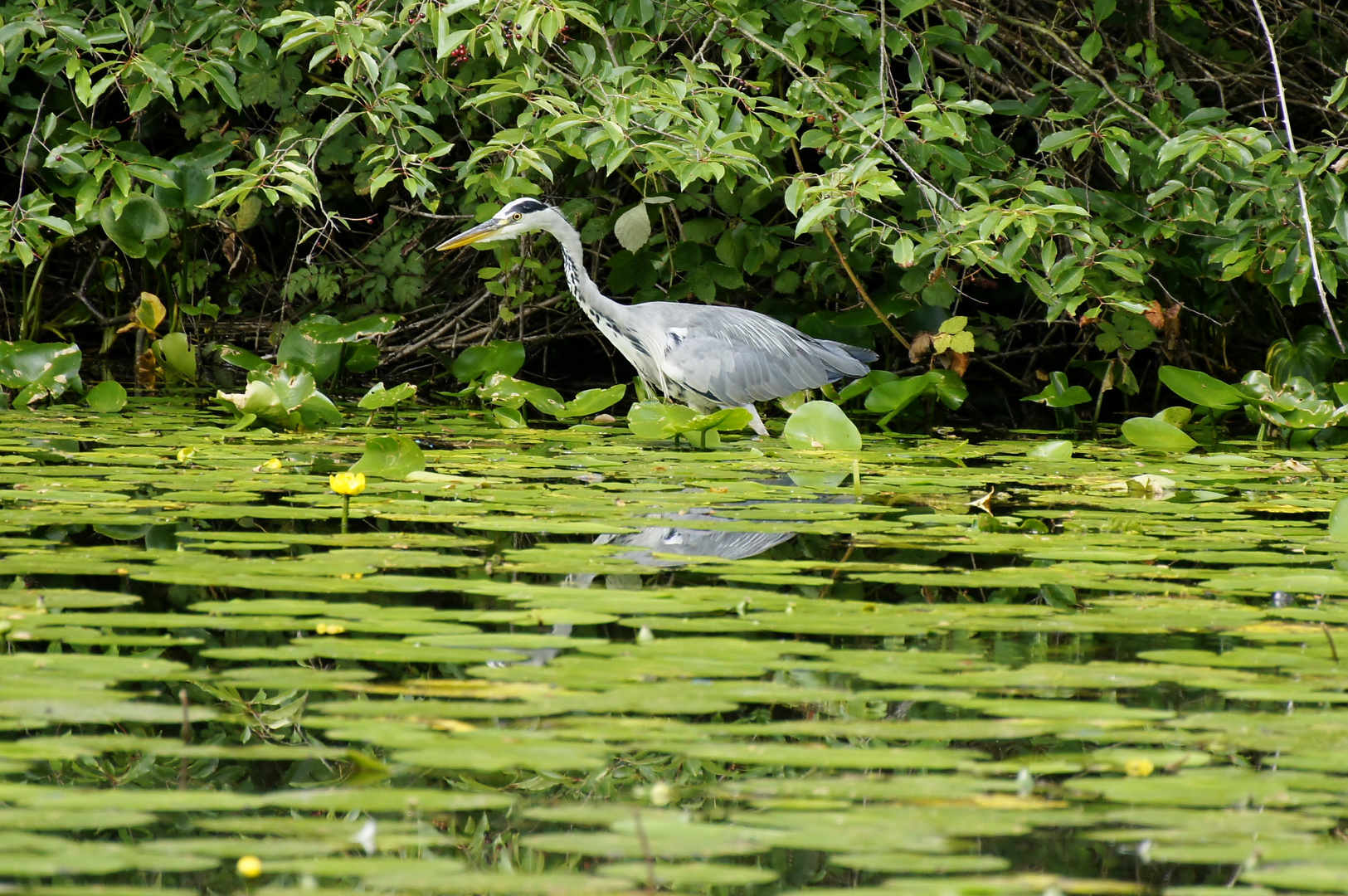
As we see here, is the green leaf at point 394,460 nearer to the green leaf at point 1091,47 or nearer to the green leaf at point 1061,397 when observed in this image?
the green leaf at point 1061,397

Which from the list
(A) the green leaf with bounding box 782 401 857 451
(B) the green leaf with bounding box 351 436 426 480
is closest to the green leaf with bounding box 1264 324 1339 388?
(A) the green leaf with bounding box 782 401 857 451

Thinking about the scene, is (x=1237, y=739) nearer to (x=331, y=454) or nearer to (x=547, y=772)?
(x=547, y=772)

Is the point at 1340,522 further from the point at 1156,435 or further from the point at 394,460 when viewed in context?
the point at 394,460

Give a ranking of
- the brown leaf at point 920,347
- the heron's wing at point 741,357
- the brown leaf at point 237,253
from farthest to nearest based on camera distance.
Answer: the brown leaf at point 237,253 < the brown leaf at point 920,347 < the heron's wing at point 741,357

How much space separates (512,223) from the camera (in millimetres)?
5578

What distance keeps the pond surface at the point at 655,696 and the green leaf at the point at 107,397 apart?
1783 mm

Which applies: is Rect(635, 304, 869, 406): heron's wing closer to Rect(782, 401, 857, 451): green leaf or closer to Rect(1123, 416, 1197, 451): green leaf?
Rect(782, 401, 857, 451): green leaf

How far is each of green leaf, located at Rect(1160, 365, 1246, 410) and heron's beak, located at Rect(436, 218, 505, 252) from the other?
2.53 metres

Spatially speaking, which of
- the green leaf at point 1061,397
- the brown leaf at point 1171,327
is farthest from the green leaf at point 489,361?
the brown leaf at point 1171,327

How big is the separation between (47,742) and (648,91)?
12.3 feet

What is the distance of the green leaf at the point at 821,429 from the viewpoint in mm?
4344

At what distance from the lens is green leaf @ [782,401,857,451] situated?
4.34 meters

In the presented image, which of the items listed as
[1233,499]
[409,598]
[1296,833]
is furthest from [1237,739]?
[1233,499]

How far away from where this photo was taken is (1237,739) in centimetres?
156
